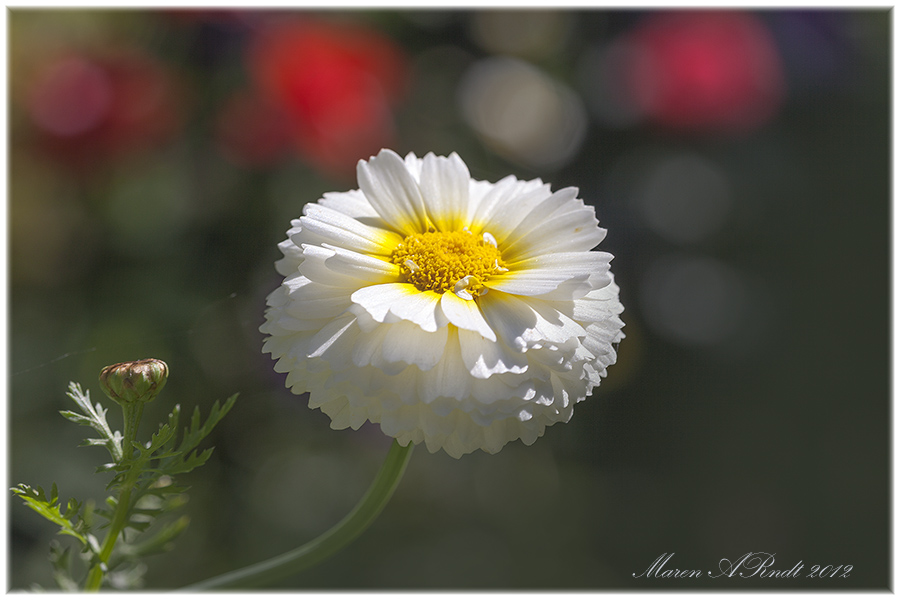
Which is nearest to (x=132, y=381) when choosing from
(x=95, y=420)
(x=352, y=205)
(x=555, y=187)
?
(x=95, y=420)

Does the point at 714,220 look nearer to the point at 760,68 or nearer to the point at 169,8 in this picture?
the point at 760,68

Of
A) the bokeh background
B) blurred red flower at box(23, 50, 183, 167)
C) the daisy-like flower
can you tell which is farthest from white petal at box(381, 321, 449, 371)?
blurred red flower at box(23, 50, 183, 167)

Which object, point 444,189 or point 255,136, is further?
point 255,136

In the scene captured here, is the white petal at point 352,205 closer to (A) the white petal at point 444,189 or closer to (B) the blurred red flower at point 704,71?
(A) the white petal at point 444,189

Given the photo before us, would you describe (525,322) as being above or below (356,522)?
above

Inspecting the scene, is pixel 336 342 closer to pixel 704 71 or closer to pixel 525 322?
pixel 525 322

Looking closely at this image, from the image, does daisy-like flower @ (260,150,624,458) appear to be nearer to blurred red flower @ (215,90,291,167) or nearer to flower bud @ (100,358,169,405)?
flower bud @ (100,358,169,405)

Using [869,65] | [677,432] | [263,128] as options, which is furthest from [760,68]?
[263,128]
